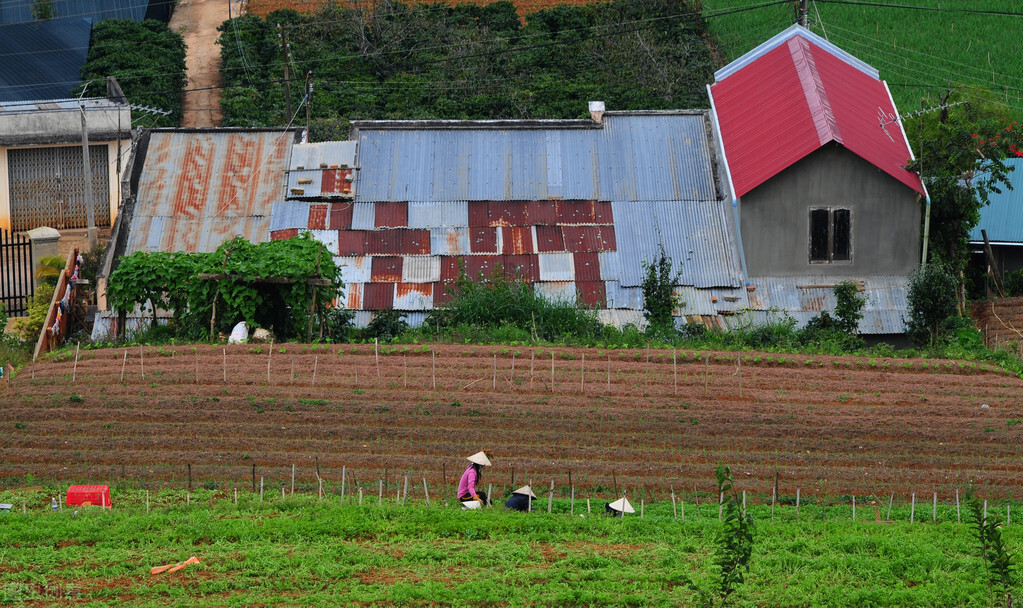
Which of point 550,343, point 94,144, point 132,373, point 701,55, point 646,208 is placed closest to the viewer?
point 132,373

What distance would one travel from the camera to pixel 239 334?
2533 cm

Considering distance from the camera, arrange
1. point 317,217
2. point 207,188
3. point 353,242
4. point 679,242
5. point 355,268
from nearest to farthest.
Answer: point 355,268
point 353,242
point 679,242
point 317,217
point 207,188

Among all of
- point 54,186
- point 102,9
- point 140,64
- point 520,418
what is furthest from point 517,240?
point 102,9

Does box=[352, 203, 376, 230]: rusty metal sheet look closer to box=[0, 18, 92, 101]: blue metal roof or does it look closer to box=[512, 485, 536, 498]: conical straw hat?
box=[512, 485, 536, 498]: conical straw hat

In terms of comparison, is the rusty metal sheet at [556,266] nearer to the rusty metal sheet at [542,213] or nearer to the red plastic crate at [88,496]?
the rusty metal sheet at [542,213]

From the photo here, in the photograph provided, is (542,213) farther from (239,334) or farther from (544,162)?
(239,334)

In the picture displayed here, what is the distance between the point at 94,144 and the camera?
1412 inches

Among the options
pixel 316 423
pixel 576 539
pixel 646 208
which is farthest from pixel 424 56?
pixel 576 539

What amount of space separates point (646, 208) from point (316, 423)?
38.6ft

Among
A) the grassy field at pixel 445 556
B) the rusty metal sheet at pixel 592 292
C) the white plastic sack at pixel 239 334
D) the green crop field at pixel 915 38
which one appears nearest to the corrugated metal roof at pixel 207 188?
the white plastic sack at pixel 239 334

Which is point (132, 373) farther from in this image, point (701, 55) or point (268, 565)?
point (701, 55)

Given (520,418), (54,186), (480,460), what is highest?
(54,186)

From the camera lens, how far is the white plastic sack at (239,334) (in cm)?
2523

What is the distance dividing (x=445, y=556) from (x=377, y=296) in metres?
12.5
